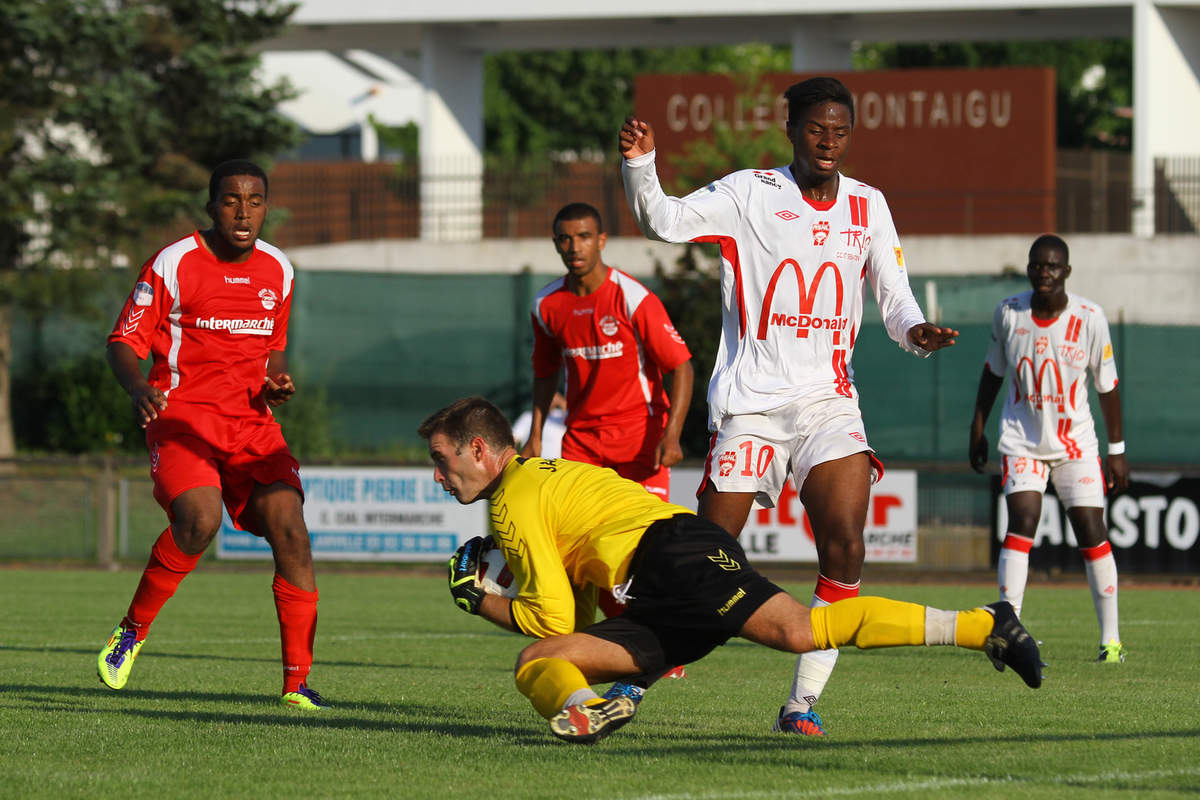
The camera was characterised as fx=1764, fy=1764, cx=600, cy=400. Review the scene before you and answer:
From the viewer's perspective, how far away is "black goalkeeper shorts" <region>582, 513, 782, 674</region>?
598 centimetres

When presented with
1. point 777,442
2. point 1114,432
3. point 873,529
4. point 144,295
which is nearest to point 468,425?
point 777,442

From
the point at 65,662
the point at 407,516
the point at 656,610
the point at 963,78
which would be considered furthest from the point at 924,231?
the point at 656,610

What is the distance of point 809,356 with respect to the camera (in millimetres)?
6914

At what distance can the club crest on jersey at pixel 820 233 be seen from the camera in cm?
691

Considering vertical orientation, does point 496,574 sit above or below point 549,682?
above

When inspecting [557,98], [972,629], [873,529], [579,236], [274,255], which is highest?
[557,98]

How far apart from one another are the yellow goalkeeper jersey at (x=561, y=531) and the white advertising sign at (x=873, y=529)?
40.7 feet

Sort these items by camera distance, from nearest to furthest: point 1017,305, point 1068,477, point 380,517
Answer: point 1068,477 → point 1017,305 → point 380,517

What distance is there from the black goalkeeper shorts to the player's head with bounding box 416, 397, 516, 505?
595 mm

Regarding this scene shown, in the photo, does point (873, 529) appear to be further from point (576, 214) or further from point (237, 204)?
point (237, 204)

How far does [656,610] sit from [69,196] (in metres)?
21.6

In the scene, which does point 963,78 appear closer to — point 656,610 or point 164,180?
point 164,180

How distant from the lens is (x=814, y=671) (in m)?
6.82

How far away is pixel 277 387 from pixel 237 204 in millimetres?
838
